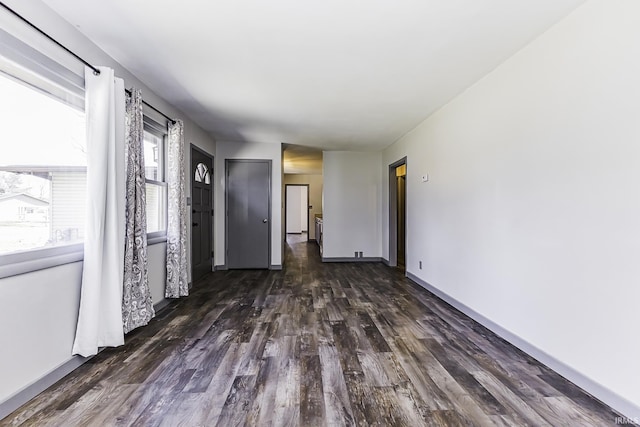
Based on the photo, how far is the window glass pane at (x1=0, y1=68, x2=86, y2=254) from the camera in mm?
1776

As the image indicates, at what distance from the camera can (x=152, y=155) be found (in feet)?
12.1

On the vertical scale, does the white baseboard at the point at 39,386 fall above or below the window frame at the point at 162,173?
below

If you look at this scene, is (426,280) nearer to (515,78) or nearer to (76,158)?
(515,78)

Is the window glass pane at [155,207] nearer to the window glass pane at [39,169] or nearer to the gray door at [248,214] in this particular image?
the window glass pane at [39,169]

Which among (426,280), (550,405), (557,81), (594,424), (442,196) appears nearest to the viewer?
(594,424)

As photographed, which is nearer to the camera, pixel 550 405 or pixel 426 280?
pixel 550 405

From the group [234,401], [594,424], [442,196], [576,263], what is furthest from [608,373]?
[442,196]

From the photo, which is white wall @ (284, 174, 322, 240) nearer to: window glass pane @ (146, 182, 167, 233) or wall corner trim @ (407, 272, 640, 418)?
window glass pane @ (146, 182, 167, 233)

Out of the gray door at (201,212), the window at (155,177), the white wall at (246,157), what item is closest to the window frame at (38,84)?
the window at (155,177)

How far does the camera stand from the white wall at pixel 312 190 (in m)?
11.5

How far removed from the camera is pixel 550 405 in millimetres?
1796

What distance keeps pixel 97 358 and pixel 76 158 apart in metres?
1.51

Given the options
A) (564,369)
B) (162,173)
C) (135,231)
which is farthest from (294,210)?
(564,369)

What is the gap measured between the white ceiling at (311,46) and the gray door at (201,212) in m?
1.21
